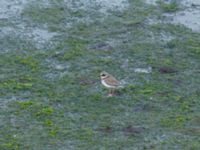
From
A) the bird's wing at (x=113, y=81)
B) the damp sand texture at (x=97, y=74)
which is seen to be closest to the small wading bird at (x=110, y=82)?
the bird's wing at (x=113, y=81)

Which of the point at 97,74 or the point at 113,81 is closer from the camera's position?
the point at 113,81

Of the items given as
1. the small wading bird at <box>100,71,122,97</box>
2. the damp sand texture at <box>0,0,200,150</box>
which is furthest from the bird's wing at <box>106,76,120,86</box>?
the damp sand texture at <box>0,0,200,150</box>


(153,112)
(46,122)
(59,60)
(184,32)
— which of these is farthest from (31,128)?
(184,32)

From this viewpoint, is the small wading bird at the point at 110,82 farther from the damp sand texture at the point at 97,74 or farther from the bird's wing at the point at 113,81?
the damp sand texture at the point at 97,74

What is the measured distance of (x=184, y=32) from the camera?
11438 millimetres

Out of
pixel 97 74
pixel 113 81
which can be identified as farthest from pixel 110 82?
pixel 97 74

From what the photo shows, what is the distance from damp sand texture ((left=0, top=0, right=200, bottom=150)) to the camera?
817cm

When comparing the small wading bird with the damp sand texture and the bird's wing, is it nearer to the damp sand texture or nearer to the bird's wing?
the bird's wing

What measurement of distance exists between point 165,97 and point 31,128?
178cm

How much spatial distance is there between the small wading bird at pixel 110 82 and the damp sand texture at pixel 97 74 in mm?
106

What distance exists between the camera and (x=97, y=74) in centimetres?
977

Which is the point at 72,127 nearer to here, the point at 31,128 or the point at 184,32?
the point at 31,128

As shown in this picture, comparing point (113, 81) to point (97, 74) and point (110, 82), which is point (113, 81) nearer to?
point (110, 82)

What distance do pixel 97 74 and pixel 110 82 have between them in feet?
2.40
